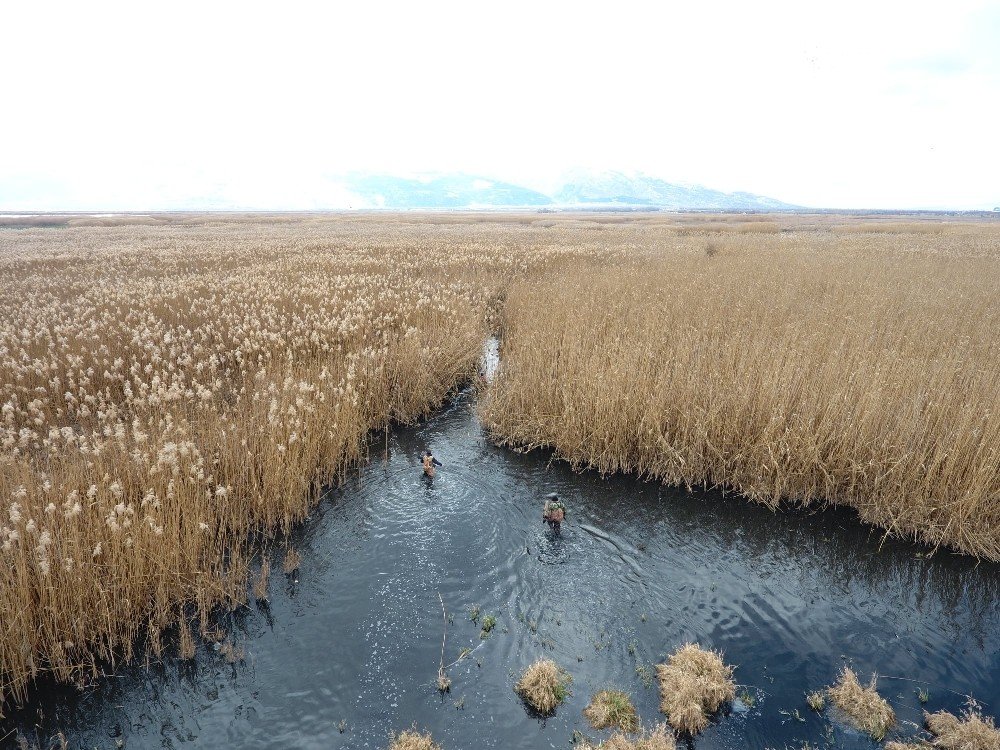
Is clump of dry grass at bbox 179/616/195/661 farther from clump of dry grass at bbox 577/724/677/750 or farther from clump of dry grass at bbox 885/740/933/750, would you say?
clump of dry grass at bbox 885/740/933/750

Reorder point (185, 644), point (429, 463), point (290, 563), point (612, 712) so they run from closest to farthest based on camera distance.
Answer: point (612, 712), point (185, 644), point (290, 563), point (429, 463)

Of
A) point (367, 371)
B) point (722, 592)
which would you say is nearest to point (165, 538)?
point (367, 371)

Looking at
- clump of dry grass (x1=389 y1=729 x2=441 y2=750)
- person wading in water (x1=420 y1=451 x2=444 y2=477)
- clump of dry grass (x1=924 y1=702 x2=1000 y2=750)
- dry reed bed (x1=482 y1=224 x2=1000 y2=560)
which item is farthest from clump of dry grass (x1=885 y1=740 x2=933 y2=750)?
person wading in water (x1=420 y1=451 x2=444 y2=477)

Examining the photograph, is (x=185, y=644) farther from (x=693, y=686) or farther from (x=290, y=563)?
(x=693, y=686)

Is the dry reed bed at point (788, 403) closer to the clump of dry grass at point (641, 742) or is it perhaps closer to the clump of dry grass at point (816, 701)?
the clump of dry grass at point (816, 701)

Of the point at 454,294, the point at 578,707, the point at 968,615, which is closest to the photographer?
the point at 578,707

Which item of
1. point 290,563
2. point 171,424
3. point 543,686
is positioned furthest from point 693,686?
point 171,424

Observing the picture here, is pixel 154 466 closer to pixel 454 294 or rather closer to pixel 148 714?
pixel 148 714
